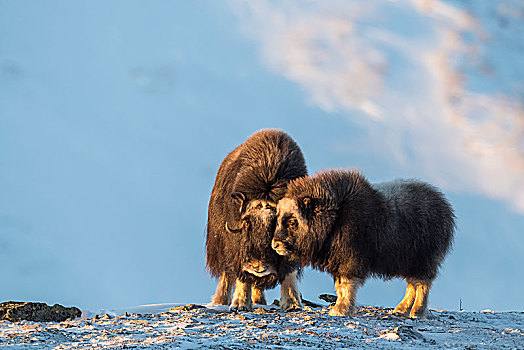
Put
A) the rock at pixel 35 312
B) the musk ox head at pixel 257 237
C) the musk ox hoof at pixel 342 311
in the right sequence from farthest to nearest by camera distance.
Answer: the musk ox head at pixel 257 237 < the musk ox hoof at pixel 342 311 < the rock at pixel 35 312

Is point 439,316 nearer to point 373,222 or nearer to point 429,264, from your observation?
point 429,264

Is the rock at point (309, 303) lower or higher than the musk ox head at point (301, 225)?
lower

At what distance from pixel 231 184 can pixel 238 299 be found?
1.82m

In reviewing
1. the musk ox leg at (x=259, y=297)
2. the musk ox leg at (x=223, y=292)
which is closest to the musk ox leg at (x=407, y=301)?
the musk ox leg at (x=259, y=297)

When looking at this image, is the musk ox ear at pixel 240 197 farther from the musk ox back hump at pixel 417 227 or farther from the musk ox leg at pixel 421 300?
the musk ox leg at pixel 421 300

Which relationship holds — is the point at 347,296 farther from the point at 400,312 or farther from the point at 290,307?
the point at 400,312

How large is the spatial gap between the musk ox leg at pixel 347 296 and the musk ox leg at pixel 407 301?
1376mm

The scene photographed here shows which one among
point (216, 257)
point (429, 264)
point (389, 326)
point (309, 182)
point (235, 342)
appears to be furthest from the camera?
point (216, 257)

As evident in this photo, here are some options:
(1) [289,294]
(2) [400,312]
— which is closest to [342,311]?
(1) [289,294]

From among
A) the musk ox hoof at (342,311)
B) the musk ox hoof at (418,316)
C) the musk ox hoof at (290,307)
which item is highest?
the musk ox hoof at (418,316)

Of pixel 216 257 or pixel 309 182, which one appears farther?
pixel 216 257

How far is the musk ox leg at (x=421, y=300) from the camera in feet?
33.6

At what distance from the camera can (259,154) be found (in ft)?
33.5

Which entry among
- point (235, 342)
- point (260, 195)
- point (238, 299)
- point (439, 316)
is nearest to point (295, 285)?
point (238, 299)
